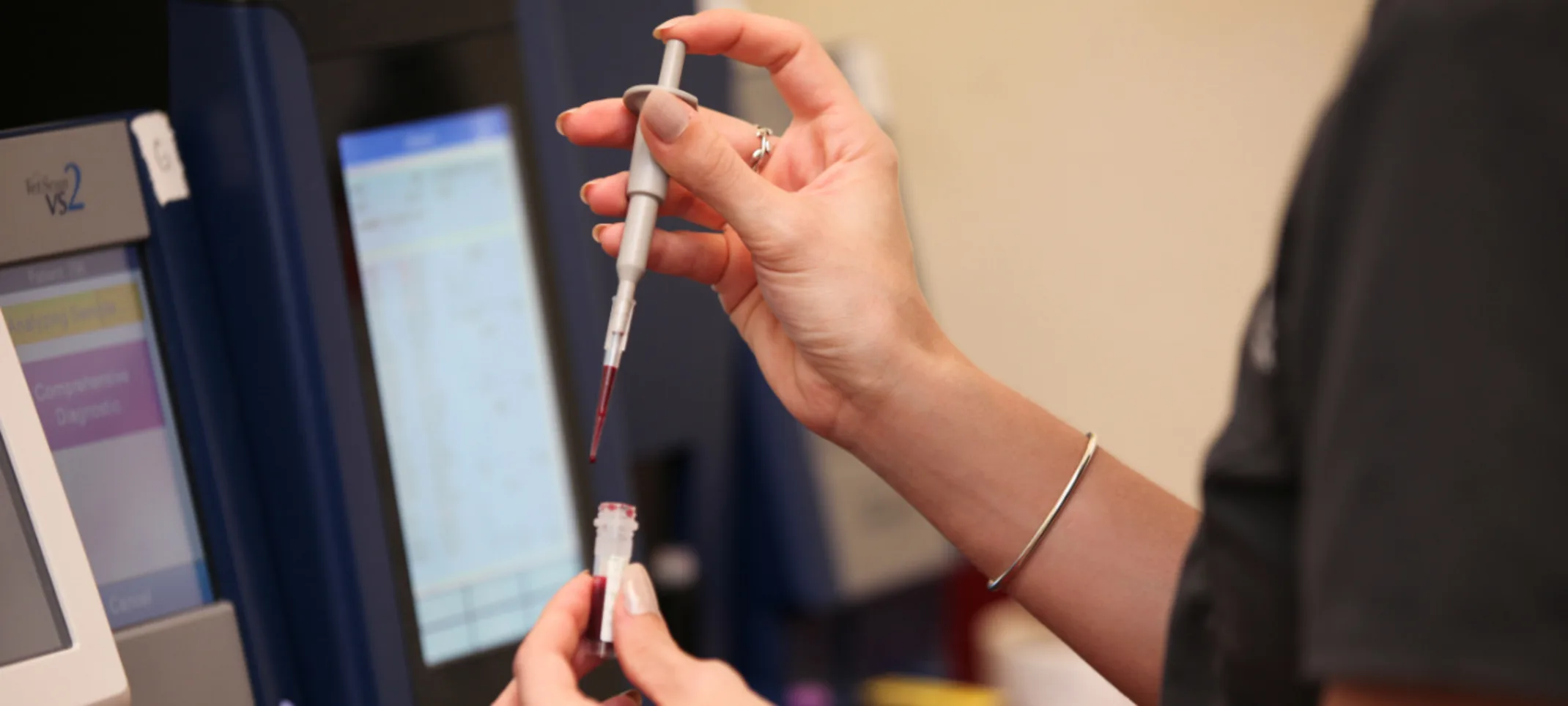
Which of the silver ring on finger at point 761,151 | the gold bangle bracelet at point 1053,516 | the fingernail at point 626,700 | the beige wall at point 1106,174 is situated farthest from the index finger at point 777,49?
the beige wall at point 1106,174

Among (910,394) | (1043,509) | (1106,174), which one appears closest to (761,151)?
(910,394)

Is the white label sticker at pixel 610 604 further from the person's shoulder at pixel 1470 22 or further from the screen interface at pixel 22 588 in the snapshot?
the person's shoulder at pixel 1470 22

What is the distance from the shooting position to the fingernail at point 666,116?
2.19ft

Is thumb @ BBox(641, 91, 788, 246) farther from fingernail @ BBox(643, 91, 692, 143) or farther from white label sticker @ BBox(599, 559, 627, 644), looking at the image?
white label sticker @ BBox(599, 559, 627, 644)

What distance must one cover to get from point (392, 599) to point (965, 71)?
1576 mm

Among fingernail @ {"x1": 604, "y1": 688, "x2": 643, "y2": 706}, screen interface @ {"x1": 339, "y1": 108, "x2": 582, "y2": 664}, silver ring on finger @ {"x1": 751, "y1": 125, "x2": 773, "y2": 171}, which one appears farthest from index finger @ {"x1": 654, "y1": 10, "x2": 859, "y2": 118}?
fingernail @ {"x1": 604, "y1": 688, "x2": 643, "y2": 706}

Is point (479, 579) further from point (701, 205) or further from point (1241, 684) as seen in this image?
point (1241, 684)

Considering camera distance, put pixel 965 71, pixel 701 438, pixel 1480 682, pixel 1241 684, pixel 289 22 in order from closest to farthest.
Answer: pixel 1480 682, pixel 1241 684, pixel 289 22, pixel 701 438, pixel 965 71

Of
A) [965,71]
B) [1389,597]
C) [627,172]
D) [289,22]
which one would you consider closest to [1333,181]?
[1389,597]

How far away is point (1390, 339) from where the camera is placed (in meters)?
0.41

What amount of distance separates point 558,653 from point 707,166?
264 mm

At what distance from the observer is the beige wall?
2.09 metres

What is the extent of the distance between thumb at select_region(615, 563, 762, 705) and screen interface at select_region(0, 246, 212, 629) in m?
0.26

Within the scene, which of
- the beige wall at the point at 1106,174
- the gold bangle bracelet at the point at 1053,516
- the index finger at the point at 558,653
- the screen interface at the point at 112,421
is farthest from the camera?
the beige wall at the point at 1106,174
